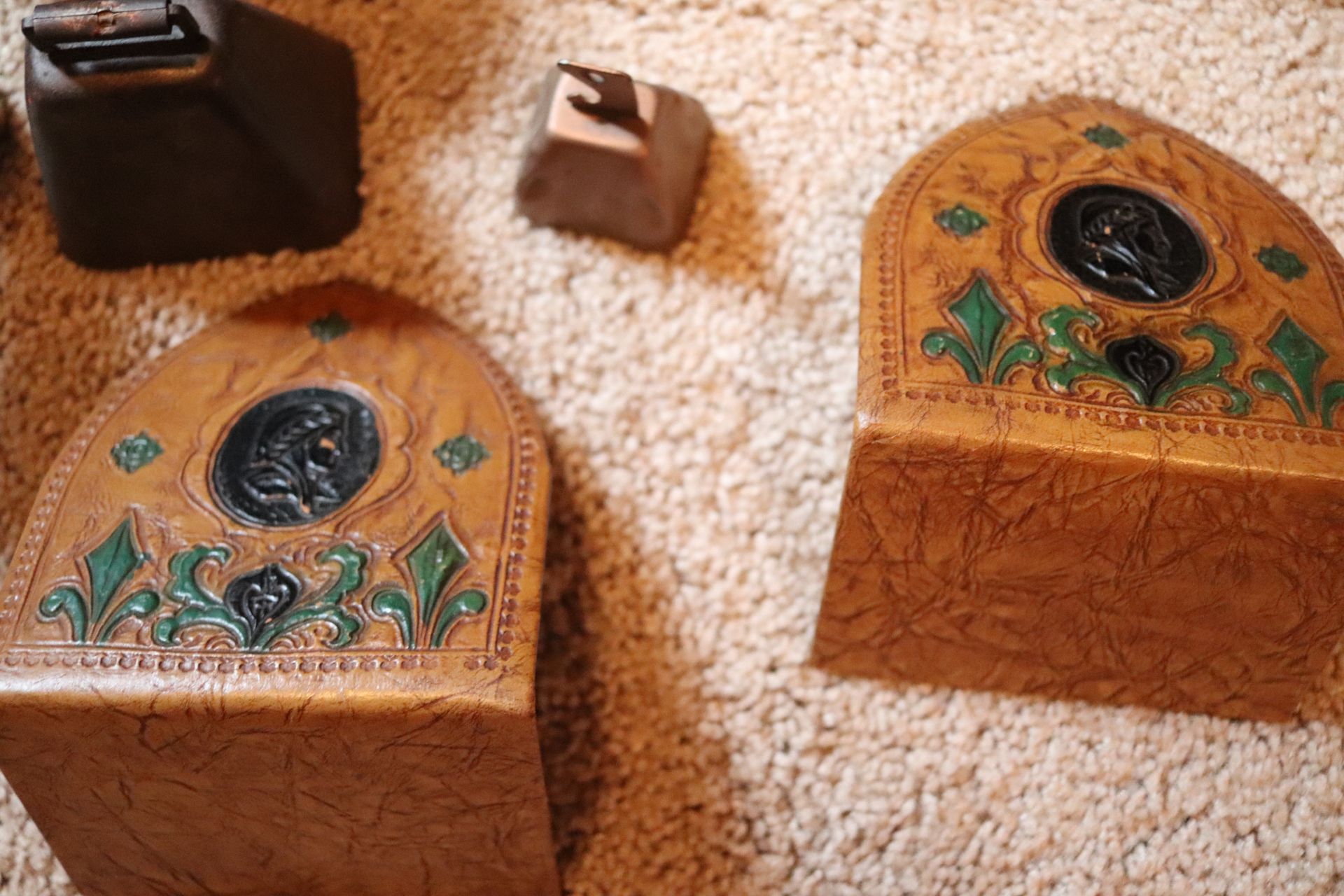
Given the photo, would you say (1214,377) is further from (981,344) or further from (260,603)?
(260,603)

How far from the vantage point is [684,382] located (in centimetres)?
147

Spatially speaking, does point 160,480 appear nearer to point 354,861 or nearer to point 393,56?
point 354,861

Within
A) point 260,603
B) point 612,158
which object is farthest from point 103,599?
point 612,158

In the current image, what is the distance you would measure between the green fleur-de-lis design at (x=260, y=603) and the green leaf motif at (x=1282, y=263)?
0.99 metres

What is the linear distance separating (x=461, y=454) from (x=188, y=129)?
474 mm

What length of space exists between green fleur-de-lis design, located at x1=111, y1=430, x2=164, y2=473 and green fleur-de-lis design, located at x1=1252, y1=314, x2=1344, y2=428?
113cm

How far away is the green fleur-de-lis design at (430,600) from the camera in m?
1.14

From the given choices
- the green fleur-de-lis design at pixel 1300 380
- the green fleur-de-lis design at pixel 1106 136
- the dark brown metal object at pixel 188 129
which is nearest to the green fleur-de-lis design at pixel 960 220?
the green fleur-de-lis design at pixel 1106 136

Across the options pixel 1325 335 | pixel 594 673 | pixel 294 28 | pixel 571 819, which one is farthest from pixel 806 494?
pixel 294 28

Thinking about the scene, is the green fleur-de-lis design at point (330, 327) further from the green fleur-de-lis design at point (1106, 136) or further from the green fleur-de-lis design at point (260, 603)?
the green fleur-de-lis design at point (1106, 136)

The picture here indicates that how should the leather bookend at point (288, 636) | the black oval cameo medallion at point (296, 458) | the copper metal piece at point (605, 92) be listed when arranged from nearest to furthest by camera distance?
the leather bookend at point (288, 636), the black oval cameo medallion at point (296, 458), the copper metal piece at point (605, 92)

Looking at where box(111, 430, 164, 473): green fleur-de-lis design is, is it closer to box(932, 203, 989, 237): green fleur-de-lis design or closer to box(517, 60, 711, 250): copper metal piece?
box(517, 60, 711, 250): copper metal piece

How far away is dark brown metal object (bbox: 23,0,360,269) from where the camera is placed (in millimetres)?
1291

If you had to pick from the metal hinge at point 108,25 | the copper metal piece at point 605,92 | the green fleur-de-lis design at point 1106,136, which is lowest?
the green fleur-de-lis design at point 1106,136
